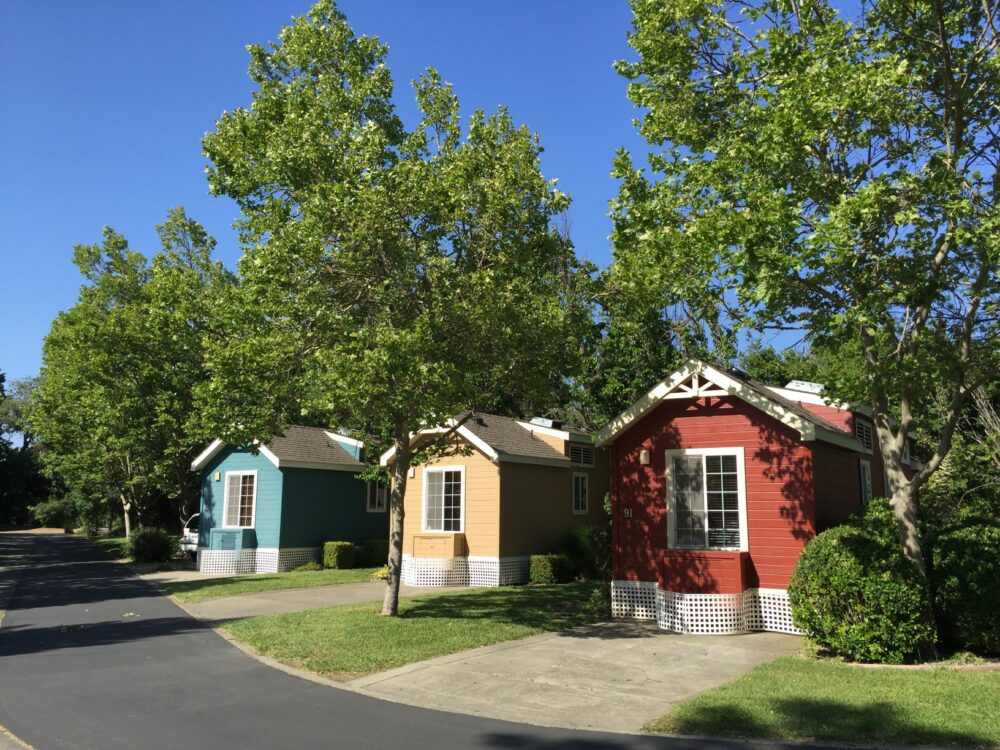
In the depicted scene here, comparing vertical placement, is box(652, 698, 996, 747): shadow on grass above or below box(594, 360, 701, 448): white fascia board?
below

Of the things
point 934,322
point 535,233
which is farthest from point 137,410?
point 934,322

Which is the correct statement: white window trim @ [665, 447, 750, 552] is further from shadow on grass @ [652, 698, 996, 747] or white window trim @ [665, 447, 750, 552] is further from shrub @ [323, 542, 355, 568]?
shrub @ [323, 542, 355, 568]

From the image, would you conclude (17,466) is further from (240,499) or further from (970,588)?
(970,588)

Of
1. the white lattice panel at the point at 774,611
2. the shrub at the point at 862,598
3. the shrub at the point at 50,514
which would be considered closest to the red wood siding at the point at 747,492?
the white lattice panel at the point at 774,611

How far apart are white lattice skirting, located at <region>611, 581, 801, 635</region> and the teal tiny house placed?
1396cm

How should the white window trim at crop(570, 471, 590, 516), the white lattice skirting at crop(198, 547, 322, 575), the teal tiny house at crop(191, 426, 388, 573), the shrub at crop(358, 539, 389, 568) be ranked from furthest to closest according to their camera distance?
the shrub at crop(358, 539, 389, 568) → the teal tiny house at crop(191, 426, 388, 573) → the white lattice skirting at crop(198, 547, 322, 575) → the white window trim at crop(570, 471, 590, 516)

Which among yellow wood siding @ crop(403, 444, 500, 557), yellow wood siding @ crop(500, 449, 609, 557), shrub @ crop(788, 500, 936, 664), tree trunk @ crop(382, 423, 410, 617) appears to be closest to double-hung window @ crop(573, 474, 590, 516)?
yellow wood siding @ crop(500, 449, 609, 557)

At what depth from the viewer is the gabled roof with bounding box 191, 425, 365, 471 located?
23406mm

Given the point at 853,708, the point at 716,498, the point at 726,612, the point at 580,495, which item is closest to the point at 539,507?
the point at 580,495

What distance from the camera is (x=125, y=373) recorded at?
29.0 meters

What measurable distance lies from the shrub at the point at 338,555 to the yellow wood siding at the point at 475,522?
447cm

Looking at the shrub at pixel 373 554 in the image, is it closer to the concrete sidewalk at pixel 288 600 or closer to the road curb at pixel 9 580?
the concrete sidewalk at pixel 288 600

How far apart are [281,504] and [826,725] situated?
63.6 ft

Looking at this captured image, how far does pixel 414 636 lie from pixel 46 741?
559 centimetres
